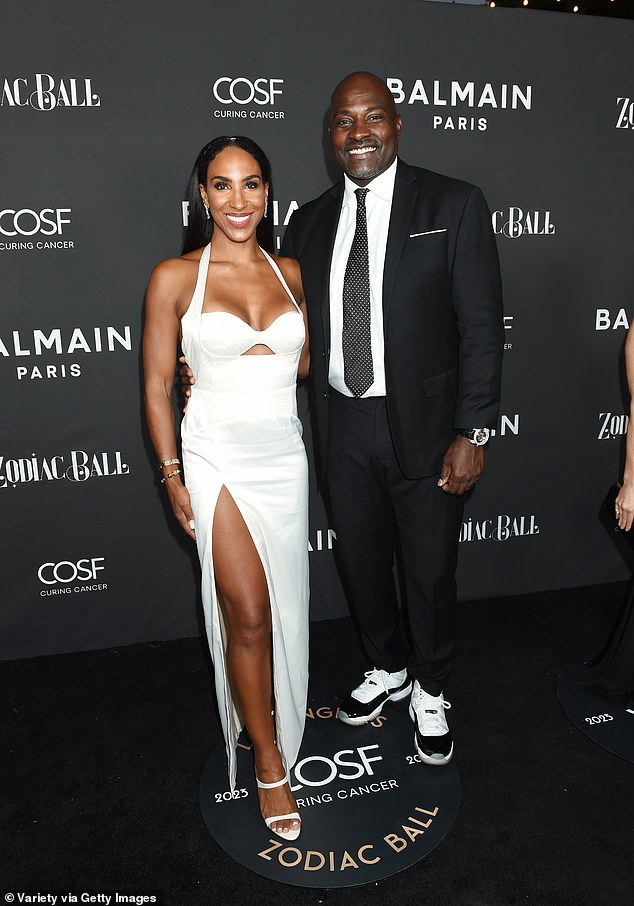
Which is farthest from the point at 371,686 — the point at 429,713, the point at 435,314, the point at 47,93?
the point at 47,93

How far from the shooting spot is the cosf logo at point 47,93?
2.65 m

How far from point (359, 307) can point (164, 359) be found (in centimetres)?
62

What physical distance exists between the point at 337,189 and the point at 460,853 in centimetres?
206

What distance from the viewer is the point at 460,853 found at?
2.02m

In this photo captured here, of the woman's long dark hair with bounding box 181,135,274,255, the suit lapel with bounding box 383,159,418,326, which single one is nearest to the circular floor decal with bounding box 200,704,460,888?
the suit lapel with bounding box 383,159,418,326

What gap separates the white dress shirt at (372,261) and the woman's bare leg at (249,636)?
600 mm

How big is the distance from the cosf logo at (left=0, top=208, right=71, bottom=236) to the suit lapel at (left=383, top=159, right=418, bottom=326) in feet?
4.36

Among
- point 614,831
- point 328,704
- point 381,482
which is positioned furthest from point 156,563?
point 614,831

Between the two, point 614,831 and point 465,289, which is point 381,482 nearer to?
point 465,289

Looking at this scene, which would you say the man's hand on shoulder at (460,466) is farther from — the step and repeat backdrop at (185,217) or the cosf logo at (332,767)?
the step and repeat backdrop at (185,217)

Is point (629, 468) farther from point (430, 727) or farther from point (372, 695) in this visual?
point (372, 695)

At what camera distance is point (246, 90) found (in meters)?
2.81

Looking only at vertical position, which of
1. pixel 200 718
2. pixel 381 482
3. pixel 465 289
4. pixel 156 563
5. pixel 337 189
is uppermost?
pixel 337 189

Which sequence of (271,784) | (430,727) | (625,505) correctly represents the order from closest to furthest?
(271,784), (625,505), (430,727)
